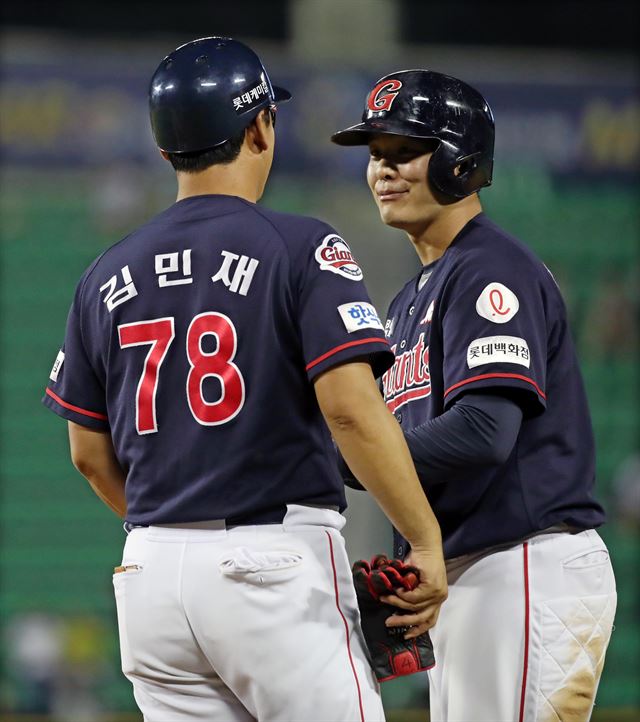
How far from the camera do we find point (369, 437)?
224 centimetres

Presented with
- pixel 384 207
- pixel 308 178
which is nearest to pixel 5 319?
pixel 308 178

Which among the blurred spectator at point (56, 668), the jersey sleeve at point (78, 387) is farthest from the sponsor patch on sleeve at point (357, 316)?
the blurred spectator at point (56, 668)

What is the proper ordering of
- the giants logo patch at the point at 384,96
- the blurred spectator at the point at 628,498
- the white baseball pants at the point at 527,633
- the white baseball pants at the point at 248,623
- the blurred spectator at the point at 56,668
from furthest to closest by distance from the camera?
1. the blurred spectator at the point at 628,498
2. the blurred spectator at the point at 56,668
3. the giants logo patch at the point at 384,96
4. the white baseball pants at the point at 527,633
5. the white baseball pants at the point at 248,623

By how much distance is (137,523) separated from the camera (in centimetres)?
240

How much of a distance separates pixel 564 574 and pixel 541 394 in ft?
1.36

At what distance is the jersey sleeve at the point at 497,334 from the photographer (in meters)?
2.56

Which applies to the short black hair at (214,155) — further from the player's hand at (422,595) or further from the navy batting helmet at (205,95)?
the player's hand at (422,595)

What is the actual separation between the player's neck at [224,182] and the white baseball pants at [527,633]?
97 centimetres

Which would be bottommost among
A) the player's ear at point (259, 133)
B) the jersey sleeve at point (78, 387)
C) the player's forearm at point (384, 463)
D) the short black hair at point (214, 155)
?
the player's forearm at point (384, 463)

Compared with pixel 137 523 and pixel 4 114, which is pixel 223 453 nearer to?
pixel 137 523

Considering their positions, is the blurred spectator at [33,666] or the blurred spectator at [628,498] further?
the blurred spectator at [628,498]

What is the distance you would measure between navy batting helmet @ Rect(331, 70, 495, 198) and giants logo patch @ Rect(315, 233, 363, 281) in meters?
0.61

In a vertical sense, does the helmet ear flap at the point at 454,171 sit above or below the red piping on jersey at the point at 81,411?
above

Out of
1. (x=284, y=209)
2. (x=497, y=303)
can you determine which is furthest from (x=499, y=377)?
(x=284, y=209)
